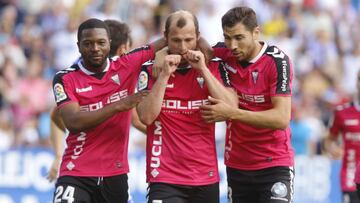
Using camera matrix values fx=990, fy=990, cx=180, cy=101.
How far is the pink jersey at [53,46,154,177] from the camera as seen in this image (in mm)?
9836

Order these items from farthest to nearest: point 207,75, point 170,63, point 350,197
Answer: point 350,197, point 207,75, point 170,63

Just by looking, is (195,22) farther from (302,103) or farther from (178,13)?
(302,103)

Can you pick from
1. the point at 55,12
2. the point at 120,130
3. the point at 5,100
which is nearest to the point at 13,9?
the point at 55,12

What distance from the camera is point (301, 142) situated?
749 inches

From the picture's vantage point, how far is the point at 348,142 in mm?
13977

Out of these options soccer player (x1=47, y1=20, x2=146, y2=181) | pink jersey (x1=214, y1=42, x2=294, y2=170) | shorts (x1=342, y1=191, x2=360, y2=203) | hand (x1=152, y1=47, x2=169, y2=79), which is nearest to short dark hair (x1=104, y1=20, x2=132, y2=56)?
soccer player (x1=47, y1=20, x2=146, y2=181)

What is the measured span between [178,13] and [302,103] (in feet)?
37.5

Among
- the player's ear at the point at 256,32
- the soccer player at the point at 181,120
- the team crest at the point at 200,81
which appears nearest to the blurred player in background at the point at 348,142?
the player's ear at the point at 256,32

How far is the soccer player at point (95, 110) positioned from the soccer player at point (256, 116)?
36.4 inches

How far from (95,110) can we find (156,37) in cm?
1139

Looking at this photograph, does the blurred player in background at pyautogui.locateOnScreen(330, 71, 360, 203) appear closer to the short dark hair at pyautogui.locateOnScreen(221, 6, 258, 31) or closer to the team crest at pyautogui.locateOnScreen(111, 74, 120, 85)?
the short dark hair at pyautogui.locateOnScreen(221, 6, 258, 31)

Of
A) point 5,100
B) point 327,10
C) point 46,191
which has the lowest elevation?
point 46,191

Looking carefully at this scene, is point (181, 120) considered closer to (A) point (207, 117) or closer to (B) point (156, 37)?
(A) point (207, 117)

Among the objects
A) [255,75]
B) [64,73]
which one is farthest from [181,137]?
[64,73]
